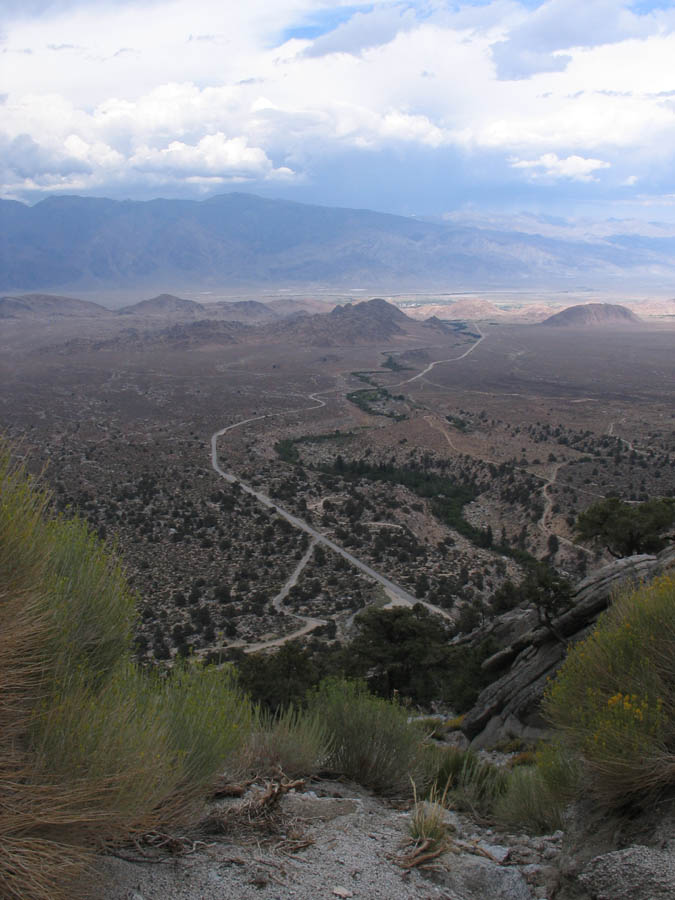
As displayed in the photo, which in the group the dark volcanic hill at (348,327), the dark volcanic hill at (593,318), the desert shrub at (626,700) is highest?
the dark volcanic hill at (593,318)

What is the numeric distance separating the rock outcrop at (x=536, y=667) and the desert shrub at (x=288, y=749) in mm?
6006

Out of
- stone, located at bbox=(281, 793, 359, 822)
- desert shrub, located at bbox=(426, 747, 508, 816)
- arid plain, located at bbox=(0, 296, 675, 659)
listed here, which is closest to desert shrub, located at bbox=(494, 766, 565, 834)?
desert shrub, located at bbox=(426, 747, 508, 816)

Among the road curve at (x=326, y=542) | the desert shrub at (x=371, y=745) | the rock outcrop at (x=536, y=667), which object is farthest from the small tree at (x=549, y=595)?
the road curve at (x=326, y=542)

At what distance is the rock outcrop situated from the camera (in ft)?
39.7

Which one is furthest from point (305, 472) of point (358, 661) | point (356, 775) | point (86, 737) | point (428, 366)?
point (428, 366)

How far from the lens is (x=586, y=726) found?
5.45 meters

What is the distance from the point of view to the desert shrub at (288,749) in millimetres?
6840

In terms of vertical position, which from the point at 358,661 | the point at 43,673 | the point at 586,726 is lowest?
the point at 358,661

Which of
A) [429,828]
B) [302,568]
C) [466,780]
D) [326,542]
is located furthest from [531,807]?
[326,542]

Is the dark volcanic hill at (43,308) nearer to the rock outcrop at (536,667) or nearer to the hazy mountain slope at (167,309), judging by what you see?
the hazy mountain slope at (167,309)

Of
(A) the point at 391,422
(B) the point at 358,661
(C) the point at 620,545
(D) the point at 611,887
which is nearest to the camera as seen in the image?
(D) the point at 611,887

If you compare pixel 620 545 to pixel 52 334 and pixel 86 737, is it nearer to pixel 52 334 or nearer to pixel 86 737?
pixel 86 737

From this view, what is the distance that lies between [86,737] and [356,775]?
415 centimetres

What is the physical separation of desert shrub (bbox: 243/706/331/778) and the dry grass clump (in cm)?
84
